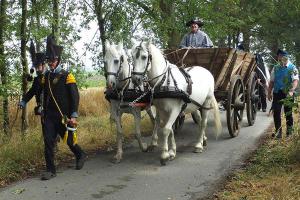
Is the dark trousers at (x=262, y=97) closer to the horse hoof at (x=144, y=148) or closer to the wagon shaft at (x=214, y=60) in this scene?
the wagon shaft at (x=214, y=60)

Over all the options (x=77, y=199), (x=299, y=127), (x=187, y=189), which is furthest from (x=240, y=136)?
(x=77, y=199)

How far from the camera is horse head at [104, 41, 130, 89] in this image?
7629 millimetres

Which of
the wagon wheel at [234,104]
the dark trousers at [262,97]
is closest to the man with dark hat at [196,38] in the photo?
the wagon wheel at [234,104]

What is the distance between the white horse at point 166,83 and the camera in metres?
7.58

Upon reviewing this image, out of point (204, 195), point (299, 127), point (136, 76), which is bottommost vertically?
point (204, 195)

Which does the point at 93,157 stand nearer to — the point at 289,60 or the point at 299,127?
the point at 299,127

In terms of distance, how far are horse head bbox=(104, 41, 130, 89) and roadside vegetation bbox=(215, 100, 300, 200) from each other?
2.49m

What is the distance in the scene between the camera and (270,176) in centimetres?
686

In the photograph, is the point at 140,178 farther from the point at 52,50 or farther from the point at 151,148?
the point at 52,50

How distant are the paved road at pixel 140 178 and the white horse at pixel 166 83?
0.41 m

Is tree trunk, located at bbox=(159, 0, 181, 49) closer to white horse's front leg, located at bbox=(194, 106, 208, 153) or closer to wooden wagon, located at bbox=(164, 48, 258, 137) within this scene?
wooden wagon, located at bbox=(164, 48, 258, 137)

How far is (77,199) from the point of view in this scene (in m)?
6.14

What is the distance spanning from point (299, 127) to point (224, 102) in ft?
9.49

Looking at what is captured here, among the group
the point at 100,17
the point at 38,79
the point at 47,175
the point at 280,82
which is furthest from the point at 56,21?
the point at 280,82
